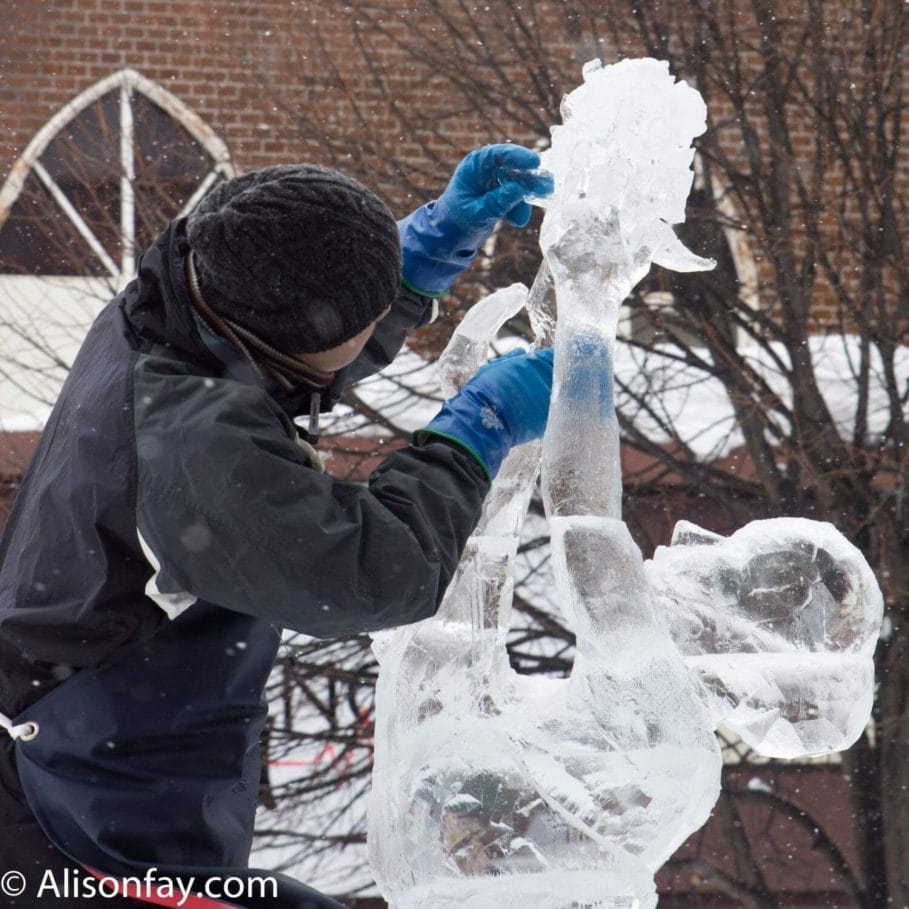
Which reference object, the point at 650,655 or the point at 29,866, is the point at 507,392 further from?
the point at 29,866

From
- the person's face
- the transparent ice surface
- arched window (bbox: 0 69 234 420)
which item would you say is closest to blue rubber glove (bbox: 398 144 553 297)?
the person's face

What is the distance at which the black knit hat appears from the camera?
5.90 ft

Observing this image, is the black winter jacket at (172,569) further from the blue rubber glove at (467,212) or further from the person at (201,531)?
the blue rubber glove at (467,212)

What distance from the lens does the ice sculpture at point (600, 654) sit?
75.6 inches

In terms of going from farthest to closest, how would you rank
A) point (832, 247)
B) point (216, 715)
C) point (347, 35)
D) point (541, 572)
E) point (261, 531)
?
point (347, 35)
point (541, 572)
point (832, 247)
point (216, 715)
point (261, 531)

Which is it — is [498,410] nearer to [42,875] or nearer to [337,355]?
[337,355]

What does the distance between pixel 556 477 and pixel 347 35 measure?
16.1ft

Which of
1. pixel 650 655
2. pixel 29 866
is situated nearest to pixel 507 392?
pixel 650 655

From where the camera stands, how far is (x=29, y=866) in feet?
6.24

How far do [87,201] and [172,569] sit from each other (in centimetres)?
503

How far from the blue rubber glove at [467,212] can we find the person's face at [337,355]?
27 cm

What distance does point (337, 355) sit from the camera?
76.9 inches

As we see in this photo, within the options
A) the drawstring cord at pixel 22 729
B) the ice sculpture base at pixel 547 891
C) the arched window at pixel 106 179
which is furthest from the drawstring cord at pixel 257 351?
the arched window at pixel 106 179

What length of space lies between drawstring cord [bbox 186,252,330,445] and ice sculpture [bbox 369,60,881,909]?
38 cm
